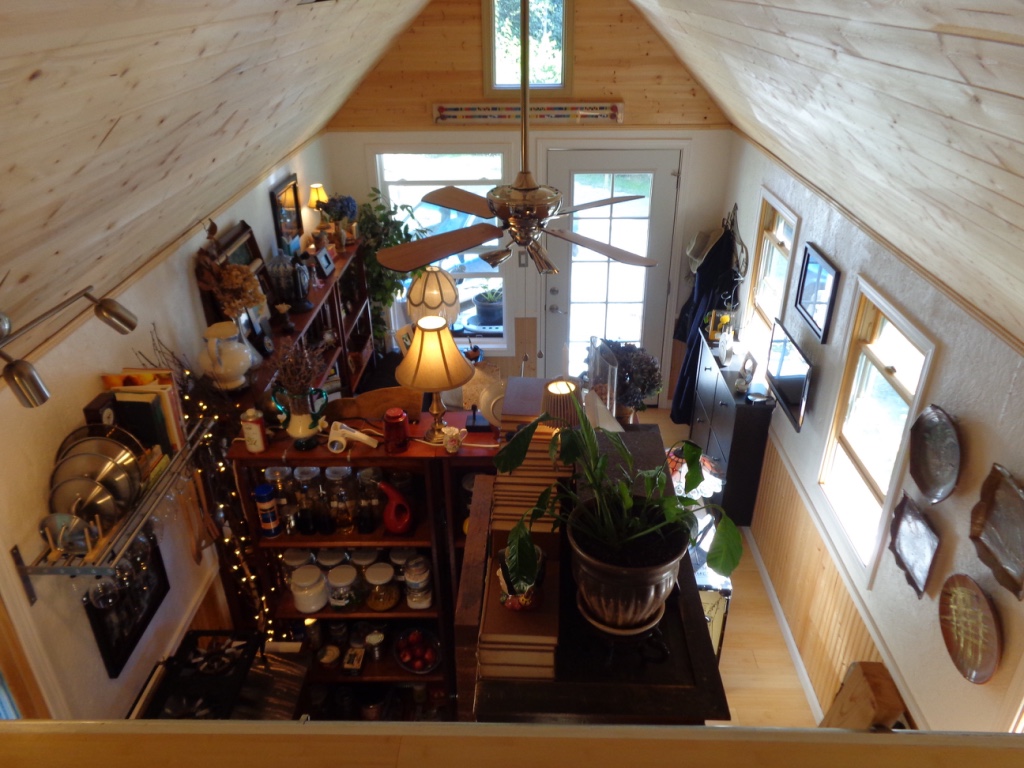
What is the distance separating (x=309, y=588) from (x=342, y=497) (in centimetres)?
40

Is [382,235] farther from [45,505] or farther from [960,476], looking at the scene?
[960,476]

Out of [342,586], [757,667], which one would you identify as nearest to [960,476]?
[757,667]

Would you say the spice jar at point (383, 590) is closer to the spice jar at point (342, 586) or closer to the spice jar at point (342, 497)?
the spice jar at point (342, 586)

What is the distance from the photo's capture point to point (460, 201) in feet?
8.07

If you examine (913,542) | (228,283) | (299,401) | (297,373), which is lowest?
(913,542)

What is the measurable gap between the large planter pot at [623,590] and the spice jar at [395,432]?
1.49 m

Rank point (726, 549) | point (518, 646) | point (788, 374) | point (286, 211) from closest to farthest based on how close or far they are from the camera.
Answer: point (518, 646)
point (726, 549)
point (788, 374)
point (286, 211)

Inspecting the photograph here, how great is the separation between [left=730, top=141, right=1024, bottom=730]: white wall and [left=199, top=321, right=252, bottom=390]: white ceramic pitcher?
7.99 ft

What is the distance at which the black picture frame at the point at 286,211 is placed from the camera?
4.20 m

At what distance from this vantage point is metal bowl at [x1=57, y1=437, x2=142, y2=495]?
7.30 ft

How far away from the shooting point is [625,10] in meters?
4.71

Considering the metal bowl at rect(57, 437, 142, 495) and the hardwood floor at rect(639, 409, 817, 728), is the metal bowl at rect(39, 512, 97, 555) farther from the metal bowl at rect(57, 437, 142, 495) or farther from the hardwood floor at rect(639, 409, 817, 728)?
the hardwood floor at rect(639, 409, 817, 728)

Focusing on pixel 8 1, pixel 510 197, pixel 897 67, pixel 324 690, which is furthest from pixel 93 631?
pixel 897 67

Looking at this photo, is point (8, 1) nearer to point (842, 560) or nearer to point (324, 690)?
point (324, 690)
